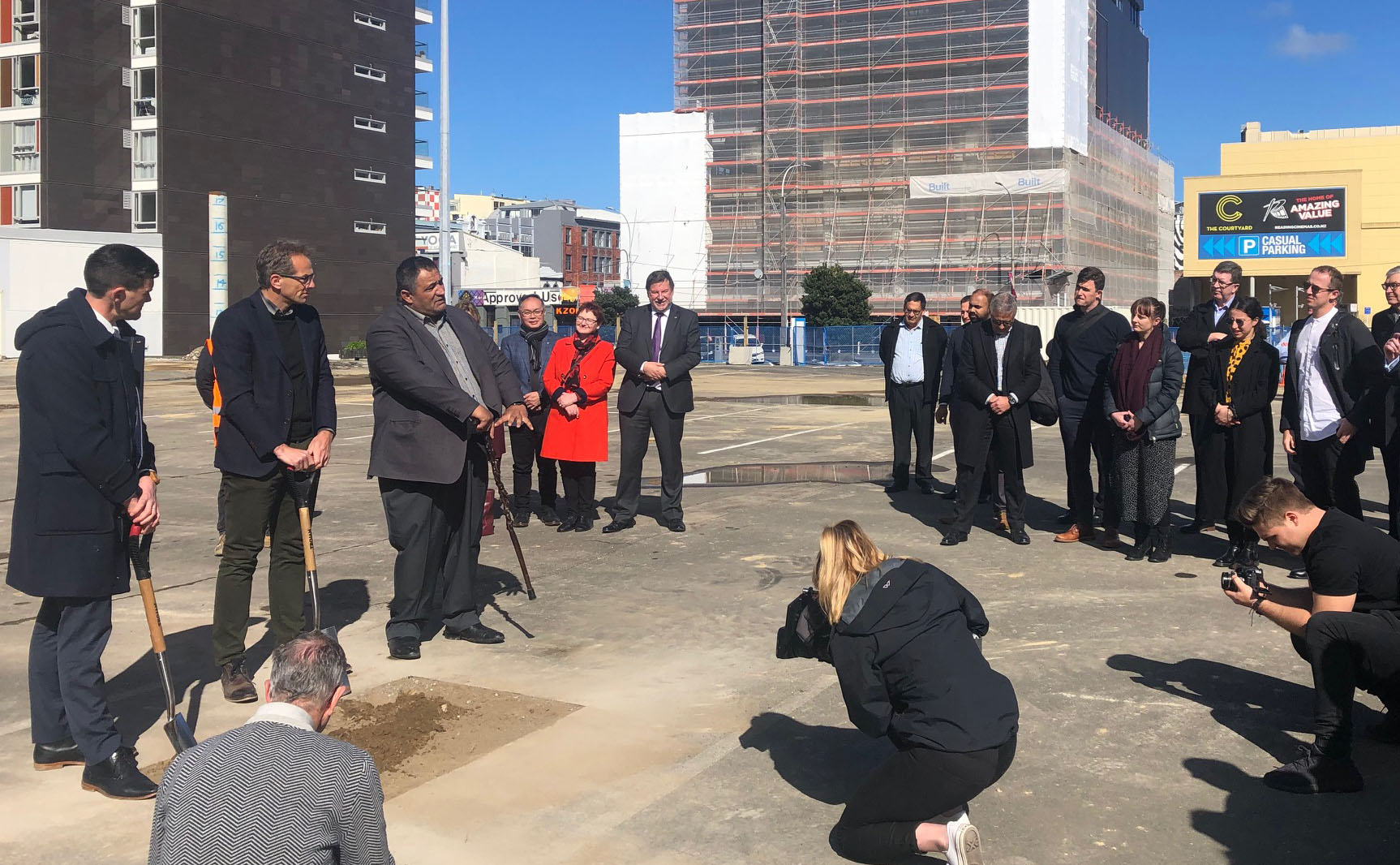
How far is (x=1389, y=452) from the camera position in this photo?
742cm

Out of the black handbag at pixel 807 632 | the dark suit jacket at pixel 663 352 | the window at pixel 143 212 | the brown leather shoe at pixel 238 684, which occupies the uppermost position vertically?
the window at pixel 143 212

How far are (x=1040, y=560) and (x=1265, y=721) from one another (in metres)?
3.34

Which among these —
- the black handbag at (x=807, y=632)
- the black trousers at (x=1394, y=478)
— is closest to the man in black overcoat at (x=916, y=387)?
the black trousers at (x=1394, y=478)

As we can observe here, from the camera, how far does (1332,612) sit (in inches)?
179

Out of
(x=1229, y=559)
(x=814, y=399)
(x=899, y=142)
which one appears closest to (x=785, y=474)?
(x=1229, y=559)

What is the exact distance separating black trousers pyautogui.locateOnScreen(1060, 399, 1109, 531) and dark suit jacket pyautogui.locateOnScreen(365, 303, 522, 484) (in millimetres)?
4837

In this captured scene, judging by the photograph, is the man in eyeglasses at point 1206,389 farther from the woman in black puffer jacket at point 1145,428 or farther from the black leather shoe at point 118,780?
the black leather shoe at point 118,780

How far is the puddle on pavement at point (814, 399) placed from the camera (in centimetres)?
2467

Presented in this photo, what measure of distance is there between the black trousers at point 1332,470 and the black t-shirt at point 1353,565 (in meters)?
3.43

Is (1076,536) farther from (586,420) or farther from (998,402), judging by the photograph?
(586,420)

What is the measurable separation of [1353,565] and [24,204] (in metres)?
59.7

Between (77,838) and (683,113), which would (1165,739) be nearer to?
(77,838)

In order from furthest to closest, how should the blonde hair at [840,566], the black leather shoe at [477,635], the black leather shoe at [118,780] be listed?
the black leather shoe at [477,635]
the black leather shoe at [118,780]
the blonde hair at [840,566]

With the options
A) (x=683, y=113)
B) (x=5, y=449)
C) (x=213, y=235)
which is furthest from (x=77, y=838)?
(x=683, y=113)
